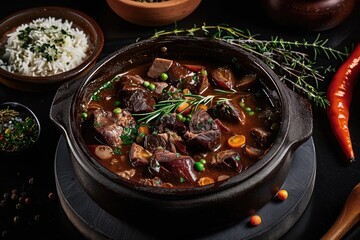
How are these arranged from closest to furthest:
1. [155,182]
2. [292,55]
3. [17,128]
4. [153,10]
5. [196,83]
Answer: [155,182]
[196,83]
[17,128]
[292,55]
[153,10]

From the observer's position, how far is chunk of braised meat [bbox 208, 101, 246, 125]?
401 cm

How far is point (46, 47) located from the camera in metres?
5.14

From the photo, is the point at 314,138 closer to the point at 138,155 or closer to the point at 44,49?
the point at 138,155

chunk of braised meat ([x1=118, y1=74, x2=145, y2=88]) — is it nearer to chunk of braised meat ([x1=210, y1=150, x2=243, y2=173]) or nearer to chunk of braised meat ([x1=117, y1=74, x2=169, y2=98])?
chunk of braised meat ([x1=117, y1=74, x2=169, y2=98])

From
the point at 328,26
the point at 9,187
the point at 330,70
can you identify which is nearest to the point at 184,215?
the point at 9,187

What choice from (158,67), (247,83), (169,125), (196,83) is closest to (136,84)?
(158,67)

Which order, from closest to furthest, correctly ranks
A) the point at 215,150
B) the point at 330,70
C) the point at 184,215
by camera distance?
the point at 184,215 < the point at 215,150 < the point at 330,70

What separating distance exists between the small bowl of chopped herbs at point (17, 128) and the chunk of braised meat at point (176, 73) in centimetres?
101

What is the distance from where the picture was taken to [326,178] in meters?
4.36

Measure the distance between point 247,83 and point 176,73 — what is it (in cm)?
47

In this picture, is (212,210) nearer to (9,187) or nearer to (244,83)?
(244,83)

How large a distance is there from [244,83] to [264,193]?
816mm

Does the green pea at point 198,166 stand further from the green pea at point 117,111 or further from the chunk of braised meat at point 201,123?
the green pea at point 117,111

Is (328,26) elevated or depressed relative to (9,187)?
elevated
